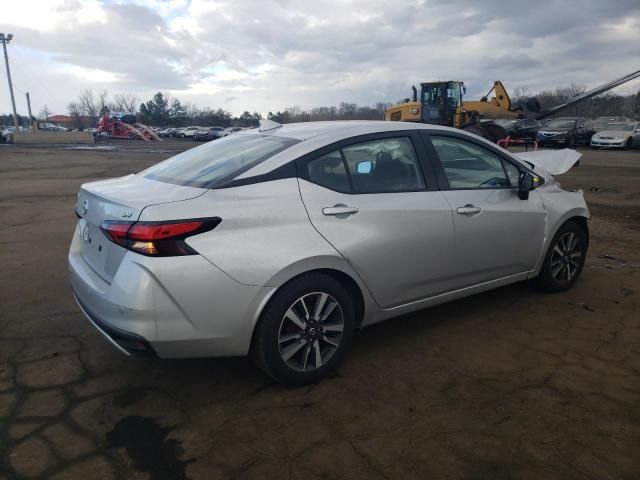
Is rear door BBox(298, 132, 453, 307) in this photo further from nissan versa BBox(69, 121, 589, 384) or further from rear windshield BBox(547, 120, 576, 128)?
rear windshield BBox(547, 120, 576, 128)

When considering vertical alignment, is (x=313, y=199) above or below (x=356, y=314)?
above

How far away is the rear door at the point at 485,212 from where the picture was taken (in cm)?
358

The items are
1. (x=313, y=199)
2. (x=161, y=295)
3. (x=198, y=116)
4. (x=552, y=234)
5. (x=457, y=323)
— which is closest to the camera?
(x=161, y=295)

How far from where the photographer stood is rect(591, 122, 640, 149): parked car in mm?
25469

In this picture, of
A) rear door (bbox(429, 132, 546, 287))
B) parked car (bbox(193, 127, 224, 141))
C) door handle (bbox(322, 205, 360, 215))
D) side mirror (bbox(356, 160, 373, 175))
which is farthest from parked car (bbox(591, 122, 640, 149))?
parked car (bbox(193, 127, 224, 141))

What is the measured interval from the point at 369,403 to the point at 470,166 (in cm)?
199

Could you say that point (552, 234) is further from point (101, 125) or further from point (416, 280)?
point (101, 125)

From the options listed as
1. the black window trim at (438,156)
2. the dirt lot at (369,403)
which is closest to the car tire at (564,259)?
the dirt lot at (369,403)

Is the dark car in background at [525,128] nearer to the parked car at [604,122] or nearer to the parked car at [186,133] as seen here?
the parked car at [604,122]

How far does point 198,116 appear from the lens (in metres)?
92.8

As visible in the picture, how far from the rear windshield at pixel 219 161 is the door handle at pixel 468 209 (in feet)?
4.24

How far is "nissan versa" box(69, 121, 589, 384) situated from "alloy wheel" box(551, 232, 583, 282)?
477 millimetres

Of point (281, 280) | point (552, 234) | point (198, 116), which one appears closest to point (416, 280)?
point (281, 280)

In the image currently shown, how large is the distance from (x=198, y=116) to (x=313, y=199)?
95.5 m
